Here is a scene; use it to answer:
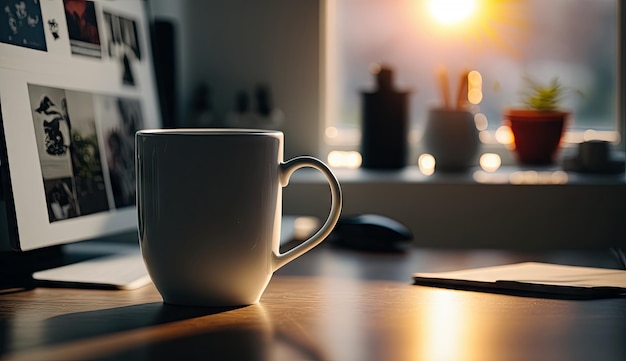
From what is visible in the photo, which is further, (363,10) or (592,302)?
(363,10)

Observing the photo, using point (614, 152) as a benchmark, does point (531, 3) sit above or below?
above

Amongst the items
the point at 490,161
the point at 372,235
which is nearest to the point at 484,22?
the point at 490,161

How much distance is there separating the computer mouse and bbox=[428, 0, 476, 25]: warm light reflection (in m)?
0.82

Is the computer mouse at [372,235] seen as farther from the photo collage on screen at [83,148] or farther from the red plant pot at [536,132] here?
the red plant pot at [536,132]

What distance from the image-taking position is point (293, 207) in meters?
1.56

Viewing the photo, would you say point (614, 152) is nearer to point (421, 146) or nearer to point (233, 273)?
point (421, 146)

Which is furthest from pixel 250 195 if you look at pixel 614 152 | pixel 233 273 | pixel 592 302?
pixel 614 152

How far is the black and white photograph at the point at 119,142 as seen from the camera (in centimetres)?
102

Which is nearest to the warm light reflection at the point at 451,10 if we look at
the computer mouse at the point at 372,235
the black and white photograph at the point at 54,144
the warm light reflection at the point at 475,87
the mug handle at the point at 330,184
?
the warm light reflection at the point at 475,87

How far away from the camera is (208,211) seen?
0.69m

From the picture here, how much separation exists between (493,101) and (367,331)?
1248 millimetres

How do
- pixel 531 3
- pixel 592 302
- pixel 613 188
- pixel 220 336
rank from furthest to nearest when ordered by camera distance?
pixel 531 3 < pixel 613 188 < pixel 592 302 < pixel 220 336

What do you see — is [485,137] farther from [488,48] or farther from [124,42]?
[124,42]

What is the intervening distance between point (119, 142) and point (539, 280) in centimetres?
54
